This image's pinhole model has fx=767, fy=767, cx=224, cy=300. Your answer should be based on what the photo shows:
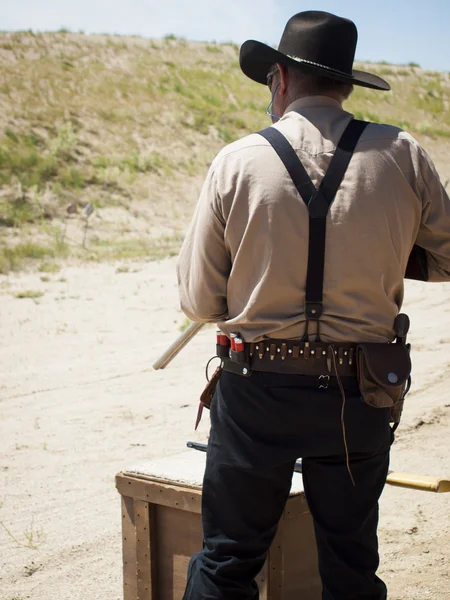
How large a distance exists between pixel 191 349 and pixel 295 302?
574 centimetres

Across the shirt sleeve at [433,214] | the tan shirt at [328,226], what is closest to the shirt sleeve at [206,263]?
the tan shirt at [328,226]

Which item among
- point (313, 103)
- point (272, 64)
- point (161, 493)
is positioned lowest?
point (161, 493)

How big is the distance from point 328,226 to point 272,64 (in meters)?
0.57

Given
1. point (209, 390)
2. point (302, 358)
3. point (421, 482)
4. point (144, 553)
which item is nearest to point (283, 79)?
point (302, 358)

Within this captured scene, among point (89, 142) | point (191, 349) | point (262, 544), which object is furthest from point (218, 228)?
point (89, 142)

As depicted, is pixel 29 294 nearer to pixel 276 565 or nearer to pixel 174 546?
pixel 174 546

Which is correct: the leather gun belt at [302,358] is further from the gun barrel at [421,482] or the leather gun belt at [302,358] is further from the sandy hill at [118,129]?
the sandy hill at [118,129]

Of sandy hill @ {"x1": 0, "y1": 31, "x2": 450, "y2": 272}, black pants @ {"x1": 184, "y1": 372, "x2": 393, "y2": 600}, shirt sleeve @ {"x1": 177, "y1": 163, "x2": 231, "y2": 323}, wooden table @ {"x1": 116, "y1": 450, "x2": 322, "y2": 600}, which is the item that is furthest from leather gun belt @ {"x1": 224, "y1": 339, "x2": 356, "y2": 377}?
sandy hill @ {"x1": 0, "y1": 31, "x2": 450, "y2": 272}

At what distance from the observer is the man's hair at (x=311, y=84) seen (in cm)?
Result: 209

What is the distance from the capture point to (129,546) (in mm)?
2574

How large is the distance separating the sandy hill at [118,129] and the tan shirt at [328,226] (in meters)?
10.7

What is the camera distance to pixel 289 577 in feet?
7.95

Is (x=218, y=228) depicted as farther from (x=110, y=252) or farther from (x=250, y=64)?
(x=110, y=252)

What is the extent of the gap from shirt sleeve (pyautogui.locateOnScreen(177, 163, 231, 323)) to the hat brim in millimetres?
355
